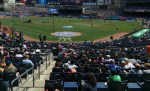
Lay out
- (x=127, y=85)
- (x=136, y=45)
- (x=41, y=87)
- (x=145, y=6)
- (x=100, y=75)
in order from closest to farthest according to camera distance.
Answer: (x=127, y=85), (x=100, y=75), (x=41, y=87), (x=136, y=45), (x=145, y=6)

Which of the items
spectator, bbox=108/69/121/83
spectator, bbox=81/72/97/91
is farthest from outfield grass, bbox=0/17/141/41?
spectator, bbox=81/72/97/91

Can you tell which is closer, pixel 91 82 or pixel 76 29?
pixel 91 82

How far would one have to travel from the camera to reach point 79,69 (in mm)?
14547

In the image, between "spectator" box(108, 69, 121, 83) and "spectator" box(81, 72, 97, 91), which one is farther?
"spectator" box(108, 69, 121, 83)

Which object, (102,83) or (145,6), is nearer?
(102,83)

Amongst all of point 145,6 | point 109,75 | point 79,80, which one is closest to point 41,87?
point 79,80

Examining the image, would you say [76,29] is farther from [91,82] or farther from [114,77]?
[91,82]

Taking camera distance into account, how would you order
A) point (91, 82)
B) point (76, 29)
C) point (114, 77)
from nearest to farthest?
point (91, 82) → point (114, 77) → point (76, 29)

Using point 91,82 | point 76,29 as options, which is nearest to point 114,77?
point 91,82

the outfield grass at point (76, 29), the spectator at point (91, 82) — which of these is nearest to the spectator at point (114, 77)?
the spectator at point (91, 82)

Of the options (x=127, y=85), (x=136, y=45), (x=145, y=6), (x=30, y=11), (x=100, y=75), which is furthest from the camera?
(x=30, y=11)

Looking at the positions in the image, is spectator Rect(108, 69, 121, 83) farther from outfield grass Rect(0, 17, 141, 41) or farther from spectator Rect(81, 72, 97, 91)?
outfield grass Rect(0, 17, 141, 41)

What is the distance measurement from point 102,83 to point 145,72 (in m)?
2.24

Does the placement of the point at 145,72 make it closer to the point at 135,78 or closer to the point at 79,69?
the point at 135,78
